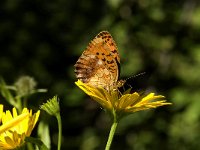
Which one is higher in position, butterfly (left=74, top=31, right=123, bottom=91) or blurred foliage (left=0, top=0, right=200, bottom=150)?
butterfly (left=74, top=31, right=123, bottom=91)

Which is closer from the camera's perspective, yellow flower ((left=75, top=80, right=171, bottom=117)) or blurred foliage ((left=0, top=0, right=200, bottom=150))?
yellow flower ((left=75, top=80, right=171, bottom=117))

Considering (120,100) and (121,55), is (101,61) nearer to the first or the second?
(120,100)

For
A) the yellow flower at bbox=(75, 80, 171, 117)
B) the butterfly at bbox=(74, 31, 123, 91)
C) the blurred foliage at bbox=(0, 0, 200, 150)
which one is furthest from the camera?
the blurred foliage at bbox=(0, 0, 200, 150)

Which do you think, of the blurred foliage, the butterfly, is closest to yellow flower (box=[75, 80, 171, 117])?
the butterfly

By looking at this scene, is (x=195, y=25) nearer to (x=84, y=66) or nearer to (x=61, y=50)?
(x=61, y=50)

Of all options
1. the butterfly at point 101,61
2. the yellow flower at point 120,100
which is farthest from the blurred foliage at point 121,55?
the yellow flower at point 120,100

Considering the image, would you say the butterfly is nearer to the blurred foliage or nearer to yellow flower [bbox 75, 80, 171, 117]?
yellow flower [bbox 75, 80, 171, 117]

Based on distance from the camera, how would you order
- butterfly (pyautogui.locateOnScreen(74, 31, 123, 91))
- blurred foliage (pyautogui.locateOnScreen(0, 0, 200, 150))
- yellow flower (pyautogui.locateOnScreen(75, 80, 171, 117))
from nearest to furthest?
yellow flower (pyautogui.locateOnScreen(75, 80, 171, 117)), butterfly (pyautogui.locateOnScreen(74, 31, 123, 91)), blurred foliage (pyautogui.locateOnScreen(0, 0, 200, 150))

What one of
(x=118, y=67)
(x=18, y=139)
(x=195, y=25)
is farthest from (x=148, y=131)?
(x=18, y=139)
